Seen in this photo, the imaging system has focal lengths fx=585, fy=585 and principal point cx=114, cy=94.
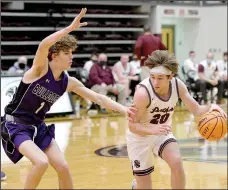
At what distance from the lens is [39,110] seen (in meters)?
5.61

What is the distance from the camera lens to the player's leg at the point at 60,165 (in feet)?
17.9

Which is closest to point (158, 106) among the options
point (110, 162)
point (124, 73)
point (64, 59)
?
point (64, 59)

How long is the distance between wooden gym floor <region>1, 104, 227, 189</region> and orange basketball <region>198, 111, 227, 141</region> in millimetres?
1999

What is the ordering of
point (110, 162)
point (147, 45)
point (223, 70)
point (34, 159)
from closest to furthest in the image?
point (34, 159), point (110, 162), point (147, 45), point (223, 70)

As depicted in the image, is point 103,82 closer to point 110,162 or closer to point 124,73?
point 124,73

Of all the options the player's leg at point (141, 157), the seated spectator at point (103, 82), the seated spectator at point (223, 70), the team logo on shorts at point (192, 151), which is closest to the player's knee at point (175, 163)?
the player's leg at point (141, 157)

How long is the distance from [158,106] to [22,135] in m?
1.32

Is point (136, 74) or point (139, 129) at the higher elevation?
point (139, 129)

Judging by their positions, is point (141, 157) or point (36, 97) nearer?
point (36, 97)

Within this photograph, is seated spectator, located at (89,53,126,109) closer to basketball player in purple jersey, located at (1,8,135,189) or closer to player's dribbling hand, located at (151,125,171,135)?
basketball player in purple jersey, located at (1,8,135,189)

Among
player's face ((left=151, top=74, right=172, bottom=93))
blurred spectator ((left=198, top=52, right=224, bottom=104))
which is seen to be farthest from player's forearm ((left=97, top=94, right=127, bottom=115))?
blurred spectator ((left=198, top=52, right=224, bottom=104))

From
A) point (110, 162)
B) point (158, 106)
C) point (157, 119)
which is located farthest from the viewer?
point (110, 162)

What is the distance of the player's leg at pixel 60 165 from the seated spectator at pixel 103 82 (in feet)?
32.9

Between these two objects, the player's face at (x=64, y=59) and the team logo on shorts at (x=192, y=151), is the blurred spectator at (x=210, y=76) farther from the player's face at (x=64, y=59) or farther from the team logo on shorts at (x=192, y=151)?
the player's face at (x=64, y=59)
